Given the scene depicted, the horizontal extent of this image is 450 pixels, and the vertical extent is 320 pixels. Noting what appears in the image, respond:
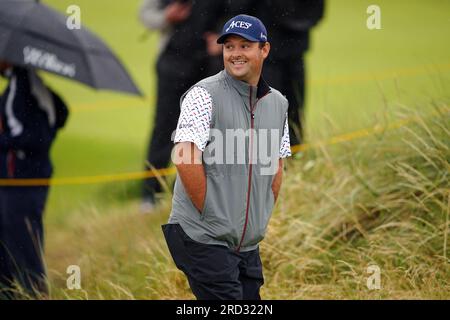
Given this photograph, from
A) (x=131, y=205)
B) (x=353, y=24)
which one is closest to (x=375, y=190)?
(x=131, y=205)

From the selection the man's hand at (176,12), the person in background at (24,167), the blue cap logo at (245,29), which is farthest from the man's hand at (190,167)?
the man's hand at (176,12)

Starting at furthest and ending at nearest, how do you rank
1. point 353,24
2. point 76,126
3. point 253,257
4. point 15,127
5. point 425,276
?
point 353,24 < point 76,126 < point 15,127 < point 425,276 < point 253,257

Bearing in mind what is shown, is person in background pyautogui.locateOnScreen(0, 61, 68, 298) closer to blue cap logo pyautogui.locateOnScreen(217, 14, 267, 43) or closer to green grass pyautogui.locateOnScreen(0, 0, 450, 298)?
green grass pyautogui.locateOnScreen(0, 0, 450, 298)

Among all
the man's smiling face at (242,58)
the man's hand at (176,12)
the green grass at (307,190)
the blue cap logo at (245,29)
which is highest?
the man's hand at (176,12)

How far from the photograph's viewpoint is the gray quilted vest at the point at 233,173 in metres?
4.42

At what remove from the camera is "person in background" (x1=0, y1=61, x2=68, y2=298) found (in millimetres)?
6238

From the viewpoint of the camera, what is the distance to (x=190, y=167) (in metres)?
4.31

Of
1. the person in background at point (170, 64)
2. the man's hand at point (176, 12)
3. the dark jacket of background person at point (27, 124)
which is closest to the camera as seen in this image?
the dark jacket of background person at point (27, 124)

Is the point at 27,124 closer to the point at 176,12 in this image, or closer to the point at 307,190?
the point at 307,190

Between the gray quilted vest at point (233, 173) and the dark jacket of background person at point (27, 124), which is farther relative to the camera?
the dark jacket of background person at point (27, 124)

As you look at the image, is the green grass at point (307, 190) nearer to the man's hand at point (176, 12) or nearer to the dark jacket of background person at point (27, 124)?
the dark jacket of background person at point (27, 124)

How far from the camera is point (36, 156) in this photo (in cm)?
635
